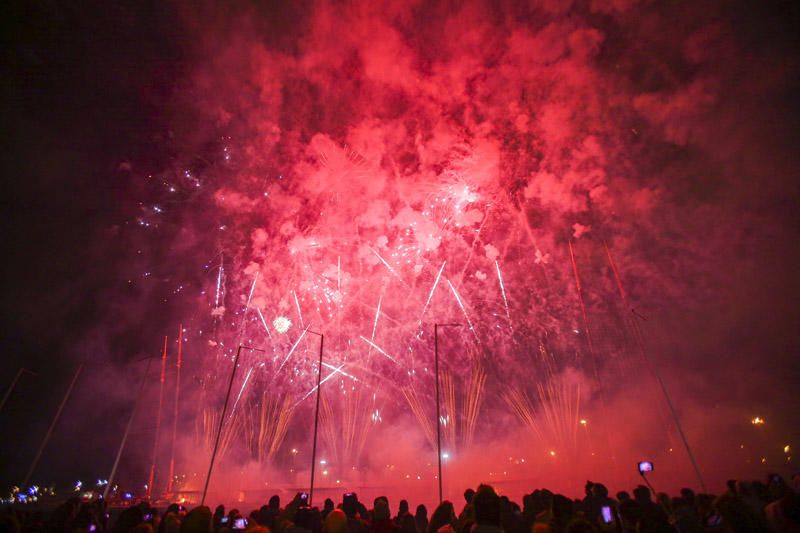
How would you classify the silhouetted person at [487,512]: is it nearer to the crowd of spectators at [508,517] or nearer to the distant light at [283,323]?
the crowd of spectators at [508,517]

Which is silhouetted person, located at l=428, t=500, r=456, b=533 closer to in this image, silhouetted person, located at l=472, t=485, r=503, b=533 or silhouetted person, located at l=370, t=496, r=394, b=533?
silhouetted person, located at l=370, t=496, r=394, b=533

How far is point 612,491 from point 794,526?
32044 millimetres

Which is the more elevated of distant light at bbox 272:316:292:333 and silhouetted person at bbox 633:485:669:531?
distant light at bbox 272:316:292:333

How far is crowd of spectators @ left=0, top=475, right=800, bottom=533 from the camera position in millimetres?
4957

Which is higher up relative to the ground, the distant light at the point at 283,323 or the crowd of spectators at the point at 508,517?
the distant light at the point at 283,323

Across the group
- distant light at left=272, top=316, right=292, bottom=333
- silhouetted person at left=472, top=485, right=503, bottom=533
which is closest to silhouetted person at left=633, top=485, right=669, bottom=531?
silhouetted person at left=472, top=485, right=503, bottom=533

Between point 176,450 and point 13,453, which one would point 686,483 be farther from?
point 13,453

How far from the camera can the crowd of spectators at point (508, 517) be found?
496cm

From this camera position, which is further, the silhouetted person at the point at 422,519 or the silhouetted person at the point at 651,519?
the silhouetted person at the point at 422,519

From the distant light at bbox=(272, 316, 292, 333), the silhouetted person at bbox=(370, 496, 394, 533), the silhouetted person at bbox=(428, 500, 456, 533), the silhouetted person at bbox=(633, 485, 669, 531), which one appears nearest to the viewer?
the silhouetted person at bbox=(633, 485, 669, 531)

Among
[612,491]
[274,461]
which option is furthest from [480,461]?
[274,461]

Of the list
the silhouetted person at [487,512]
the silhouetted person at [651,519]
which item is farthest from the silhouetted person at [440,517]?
the silhouetted person at [651,519]

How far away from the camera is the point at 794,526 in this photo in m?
4.62

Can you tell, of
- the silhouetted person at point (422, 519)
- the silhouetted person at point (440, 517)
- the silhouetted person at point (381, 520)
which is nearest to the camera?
the silhouetted person at point (440, 517)
